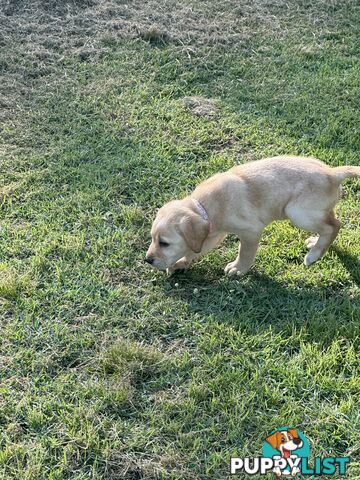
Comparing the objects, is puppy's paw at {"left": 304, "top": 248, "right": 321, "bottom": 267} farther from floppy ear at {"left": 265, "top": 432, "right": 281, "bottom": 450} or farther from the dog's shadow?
floppy ear at {"left": 265, "top": 432, "right": 281, "bottom": 450}

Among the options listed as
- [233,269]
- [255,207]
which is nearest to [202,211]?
[255,207]

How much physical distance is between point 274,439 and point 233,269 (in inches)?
60.6

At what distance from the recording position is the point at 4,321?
4434mm

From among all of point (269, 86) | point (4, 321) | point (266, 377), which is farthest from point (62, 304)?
point (269, 86)

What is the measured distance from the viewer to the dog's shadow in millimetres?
4293

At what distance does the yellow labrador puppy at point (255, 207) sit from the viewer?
15.1 ft

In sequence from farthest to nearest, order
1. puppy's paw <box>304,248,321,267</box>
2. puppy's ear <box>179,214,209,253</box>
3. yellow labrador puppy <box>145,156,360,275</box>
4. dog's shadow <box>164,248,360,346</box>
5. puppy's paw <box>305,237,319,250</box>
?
puppy's paw <box>305,237,319,250</box>, puppy's paw <box>304,248,321,267</box>, yellow labrador puppy <box>145,156,360,275</box>, puppy's ear <box>179,214,209,253</box>, dog's shadow <box>164,248,360,346</box>

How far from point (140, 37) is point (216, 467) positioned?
19.9 feet

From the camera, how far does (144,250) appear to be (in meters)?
5.06

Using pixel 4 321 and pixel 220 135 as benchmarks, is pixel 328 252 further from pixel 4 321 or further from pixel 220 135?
pixel 4 321

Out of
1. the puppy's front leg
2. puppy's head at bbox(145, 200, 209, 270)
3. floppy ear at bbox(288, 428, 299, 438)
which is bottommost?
floppy ear at bbox(288, 428, 299, 438)

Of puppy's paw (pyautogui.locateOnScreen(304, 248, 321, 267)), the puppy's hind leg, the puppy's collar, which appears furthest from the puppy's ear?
puppy's paw (pyautogui.locateOnScreen(304, 248, 321, 267))

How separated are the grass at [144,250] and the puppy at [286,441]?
0.25 feet

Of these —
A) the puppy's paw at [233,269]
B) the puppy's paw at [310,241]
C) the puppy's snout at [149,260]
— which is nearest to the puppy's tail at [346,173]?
the puppy's paw at [310,241]
